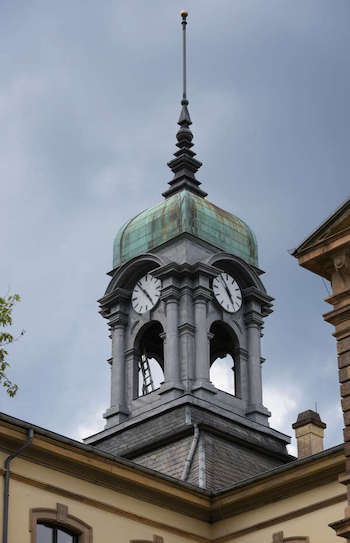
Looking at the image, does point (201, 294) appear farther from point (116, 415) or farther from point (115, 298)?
point (116, 415)

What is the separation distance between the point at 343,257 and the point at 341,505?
809 centimetres

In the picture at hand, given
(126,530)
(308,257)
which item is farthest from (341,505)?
(308,257)

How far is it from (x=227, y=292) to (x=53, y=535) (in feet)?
60.6

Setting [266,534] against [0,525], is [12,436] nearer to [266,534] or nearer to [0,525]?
[0,525]

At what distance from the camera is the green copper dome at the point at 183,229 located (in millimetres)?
50438

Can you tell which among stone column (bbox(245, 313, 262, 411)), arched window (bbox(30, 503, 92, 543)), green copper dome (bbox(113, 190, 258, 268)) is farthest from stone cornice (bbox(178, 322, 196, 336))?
arched window (bbox(30, 503, 92, 543))

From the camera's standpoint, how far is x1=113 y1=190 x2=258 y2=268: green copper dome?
165 feet

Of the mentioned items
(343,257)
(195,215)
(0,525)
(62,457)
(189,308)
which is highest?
(195,215)

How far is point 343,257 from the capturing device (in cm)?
2902

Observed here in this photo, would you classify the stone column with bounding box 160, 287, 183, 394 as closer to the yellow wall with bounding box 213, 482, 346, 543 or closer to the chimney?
the chimney

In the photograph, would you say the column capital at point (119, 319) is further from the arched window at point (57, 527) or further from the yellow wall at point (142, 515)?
the arched window at point (57, 527)

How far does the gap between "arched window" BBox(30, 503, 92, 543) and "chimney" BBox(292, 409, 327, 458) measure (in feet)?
35.9

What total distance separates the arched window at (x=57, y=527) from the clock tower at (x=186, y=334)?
9.56m

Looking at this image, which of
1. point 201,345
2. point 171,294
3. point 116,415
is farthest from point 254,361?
point 116,415
